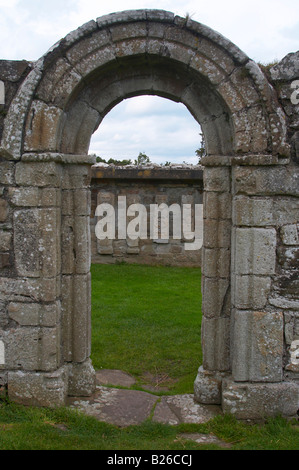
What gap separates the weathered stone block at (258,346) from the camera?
4.09 meters

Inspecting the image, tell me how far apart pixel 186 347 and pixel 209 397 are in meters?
1.72

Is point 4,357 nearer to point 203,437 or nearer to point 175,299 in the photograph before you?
point 203,437

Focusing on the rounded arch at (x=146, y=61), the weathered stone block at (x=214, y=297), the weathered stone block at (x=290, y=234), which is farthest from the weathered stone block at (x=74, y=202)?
the weathered stone block at (x=290, y=234)

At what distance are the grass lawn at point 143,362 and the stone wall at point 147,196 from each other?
0.40 m

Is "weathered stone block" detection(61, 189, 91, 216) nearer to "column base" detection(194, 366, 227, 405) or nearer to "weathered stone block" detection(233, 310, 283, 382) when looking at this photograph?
"weathered stone block" detection(233, 310, 283, 382)

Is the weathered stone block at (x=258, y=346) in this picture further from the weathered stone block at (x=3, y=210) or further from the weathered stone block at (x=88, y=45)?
the weathered stone block at (x=88, y=45)

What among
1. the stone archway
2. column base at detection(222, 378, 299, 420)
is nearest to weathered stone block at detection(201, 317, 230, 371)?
the stone archway

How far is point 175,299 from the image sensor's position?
324 inches

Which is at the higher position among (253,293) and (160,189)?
(160,189)

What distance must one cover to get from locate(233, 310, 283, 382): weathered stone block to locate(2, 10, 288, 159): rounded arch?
1545mm

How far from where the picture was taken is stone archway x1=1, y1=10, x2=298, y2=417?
4039 mm
